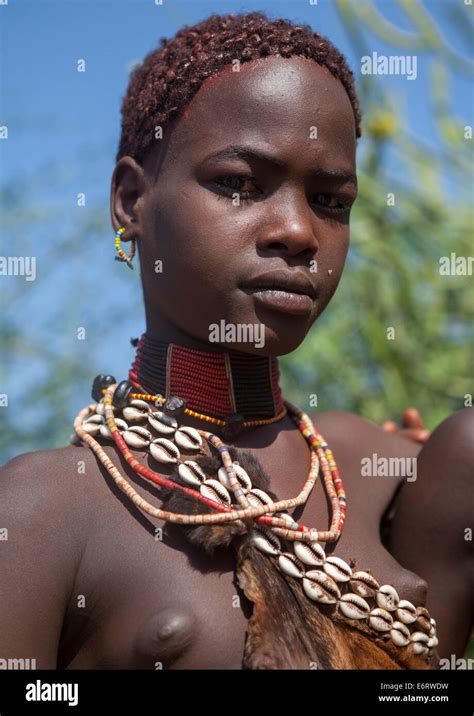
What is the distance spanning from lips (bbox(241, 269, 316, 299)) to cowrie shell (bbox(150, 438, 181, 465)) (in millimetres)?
354

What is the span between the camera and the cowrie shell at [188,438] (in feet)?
6.18

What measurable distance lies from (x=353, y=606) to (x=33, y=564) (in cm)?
63

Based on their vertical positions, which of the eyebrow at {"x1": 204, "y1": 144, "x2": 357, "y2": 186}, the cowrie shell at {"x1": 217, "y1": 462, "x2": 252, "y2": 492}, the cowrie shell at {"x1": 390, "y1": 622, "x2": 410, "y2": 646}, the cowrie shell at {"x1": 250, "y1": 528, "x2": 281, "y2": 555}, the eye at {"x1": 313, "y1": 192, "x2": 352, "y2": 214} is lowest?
the cowrie shell at {"x1": 390, "y1": 622, "x2": 410, "y2": 646}

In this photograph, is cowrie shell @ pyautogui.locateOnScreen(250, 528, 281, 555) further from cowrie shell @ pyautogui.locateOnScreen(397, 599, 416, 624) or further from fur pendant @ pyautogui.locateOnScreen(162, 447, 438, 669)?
cowrie shell @ pyautogui.locateOnScreen(397, 599, 416, 624)

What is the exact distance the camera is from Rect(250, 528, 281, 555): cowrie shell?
1.77 m

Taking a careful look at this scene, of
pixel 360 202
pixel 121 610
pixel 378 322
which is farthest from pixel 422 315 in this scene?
pixel 121 610

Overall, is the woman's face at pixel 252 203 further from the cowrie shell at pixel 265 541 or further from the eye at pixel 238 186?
the cowrie shell at pixel 265 541

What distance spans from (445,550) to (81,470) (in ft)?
2.82

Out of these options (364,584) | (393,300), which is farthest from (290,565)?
(393,300)

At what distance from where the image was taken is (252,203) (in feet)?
6.02

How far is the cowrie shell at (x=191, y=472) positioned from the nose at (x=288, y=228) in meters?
0.46

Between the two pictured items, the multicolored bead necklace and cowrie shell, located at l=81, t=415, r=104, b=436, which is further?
cowrie shell, located at l=81, t=415, r=104, b=436

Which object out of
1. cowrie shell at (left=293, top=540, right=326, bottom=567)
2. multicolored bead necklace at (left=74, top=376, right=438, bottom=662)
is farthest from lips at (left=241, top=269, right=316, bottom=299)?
cowrie shell at (left=293, top=540, right=326, bottom=567)
